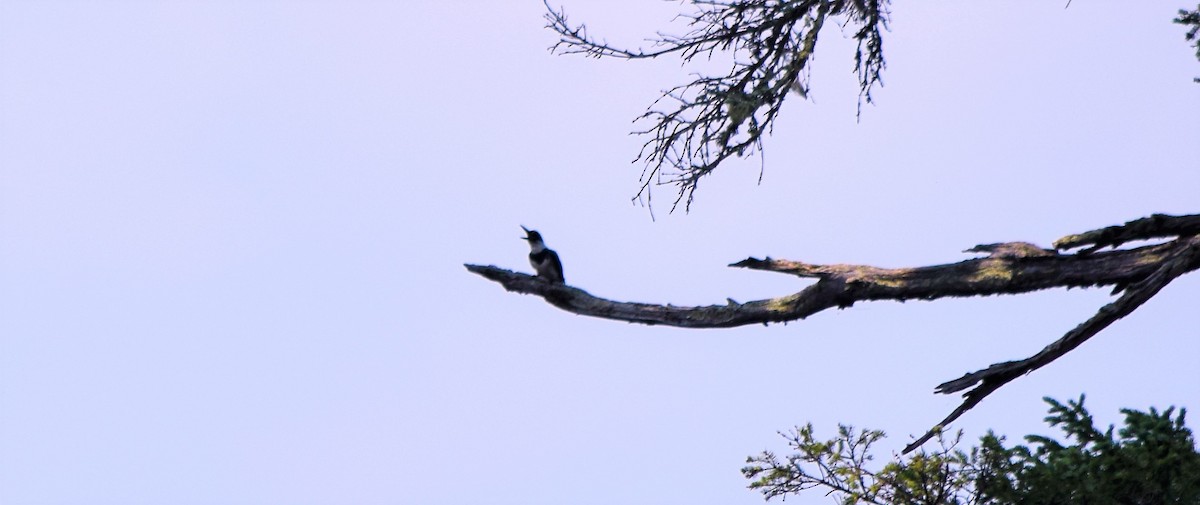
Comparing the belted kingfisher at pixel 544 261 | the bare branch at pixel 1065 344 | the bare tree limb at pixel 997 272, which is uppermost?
the belted kingfisher at pixel 544 261

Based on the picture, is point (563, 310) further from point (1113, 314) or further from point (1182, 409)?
point (1182, 409)

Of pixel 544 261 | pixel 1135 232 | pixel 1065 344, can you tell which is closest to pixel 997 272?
pixel 1065 344

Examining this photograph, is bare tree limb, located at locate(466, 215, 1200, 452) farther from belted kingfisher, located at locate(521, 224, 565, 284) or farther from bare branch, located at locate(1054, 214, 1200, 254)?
belted kingfisher, located at locate(521, 224, 565, 284)

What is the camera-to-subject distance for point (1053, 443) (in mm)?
11438

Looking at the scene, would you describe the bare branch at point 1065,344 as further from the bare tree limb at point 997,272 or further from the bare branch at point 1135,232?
the bare branch at point 1135,232

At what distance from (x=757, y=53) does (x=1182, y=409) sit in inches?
223

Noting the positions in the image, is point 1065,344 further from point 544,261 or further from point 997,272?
point 544,261

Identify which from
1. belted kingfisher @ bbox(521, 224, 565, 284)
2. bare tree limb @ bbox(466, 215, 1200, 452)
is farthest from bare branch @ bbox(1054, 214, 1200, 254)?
belted kingfisher @ bbox(521, 224, 565, 284)

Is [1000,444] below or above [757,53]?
below

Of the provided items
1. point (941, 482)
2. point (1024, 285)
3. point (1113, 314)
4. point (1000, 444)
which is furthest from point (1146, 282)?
point (941, 482)

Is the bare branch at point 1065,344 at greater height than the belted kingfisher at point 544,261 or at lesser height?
lesser

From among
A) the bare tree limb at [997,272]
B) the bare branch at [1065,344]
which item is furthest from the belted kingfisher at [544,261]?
the bare branch at [1065,344]

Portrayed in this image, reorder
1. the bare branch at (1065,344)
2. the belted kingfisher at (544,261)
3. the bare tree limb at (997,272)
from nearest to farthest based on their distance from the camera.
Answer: the bare branch at (1065,344) → the bare tree limb at (997,272) → the belted kingfisher at (544,261)

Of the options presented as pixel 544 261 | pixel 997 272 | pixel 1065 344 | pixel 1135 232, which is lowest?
pixel 1065 344
